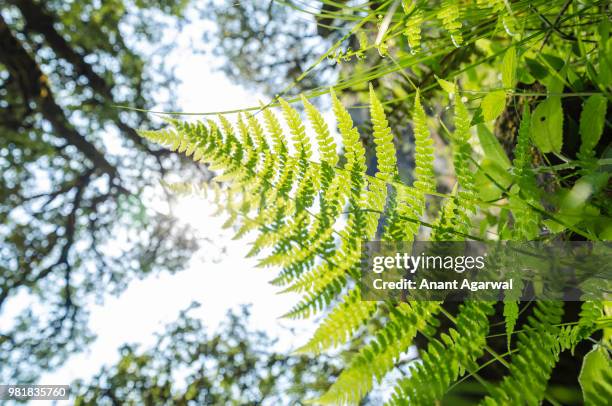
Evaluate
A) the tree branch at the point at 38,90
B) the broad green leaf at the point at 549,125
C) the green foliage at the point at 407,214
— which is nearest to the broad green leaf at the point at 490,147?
the green foliage at the point at 407,214

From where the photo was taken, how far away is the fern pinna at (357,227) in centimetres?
36

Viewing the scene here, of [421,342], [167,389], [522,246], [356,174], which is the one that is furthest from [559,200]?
[167,389]

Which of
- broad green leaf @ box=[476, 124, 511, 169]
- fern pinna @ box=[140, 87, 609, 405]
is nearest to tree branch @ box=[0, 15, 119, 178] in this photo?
fern pinna @ box=[140, 87, 609, 405]

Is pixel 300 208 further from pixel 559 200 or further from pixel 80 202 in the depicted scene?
pixel 80 202

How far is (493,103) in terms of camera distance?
52 cm

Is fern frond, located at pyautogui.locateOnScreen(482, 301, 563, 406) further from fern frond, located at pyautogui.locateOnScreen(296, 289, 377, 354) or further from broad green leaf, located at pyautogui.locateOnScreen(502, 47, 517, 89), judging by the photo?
broad green leaf, located at pyautogui.locateOnScreen(502, 47, 517, 89)

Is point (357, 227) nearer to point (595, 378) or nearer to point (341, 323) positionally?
point (341, 323)

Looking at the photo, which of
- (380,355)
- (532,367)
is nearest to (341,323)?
(380,355)

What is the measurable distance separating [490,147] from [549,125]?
123 millimetres

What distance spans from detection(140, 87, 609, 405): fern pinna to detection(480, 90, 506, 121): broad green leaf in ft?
0.38

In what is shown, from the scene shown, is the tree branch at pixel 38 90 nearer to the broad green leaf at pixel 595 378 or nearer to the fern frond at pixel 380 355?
the fern frond at pixel 380 355

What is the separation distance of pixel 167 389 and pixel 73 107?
1783mm

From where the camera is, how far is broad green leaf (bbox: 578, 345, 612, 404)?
1.11 feet

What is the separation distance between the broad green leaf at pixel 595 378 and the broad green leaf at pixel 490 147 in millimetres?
180
